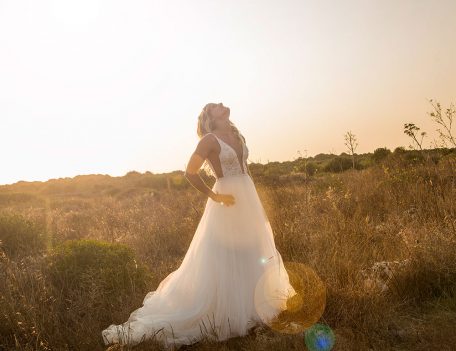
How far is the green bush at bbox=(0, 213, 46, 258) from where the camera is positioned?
294 inches

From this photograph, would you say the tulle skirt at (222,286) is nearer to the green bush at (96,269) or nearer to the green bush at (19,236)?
the green bush at (96,269)

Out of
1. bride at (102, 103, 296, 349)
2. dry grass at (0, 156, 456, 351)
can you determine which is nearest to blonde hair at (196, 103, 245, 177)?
bride at (102, 103, 296, 349)

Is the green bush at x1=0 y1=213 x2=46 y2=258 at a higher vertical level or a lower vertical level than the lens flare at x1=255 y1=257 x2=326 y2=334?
higher

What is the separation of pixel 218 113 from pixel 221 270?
5.07 feet

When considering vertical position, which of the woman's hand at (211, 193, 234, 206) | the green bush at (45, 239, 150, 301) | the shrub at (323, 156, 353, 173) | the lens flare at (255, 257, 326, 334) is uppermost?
the shrub at (323, 156, 353, 173)

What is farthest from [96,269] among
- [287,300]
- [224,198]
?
[287,300]

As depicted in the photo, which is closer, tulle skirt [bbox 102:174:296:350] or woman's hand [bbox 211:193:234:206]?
tulle skirt [bbox 102:174:296:350]

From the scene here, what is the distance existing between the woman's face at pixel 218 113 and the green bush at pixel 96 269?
2003 millimetres

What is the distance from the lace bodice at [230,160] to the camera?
154 inches

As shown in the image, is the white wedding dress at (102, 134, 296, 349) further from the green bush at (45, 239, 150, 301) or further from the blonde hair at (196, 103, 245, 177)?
the green bush at (45, 239, 150, 301)

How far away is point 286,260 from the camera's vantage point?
4918mm

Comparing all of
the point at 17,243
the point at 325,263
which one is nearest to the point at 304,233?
the point at 325,263

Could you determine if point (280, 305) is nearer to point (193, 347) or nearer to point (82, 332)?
point (193, 347)

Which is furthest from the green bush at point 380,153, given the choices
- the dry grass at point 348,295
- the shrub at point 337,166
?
the dry grass at point 348,295
